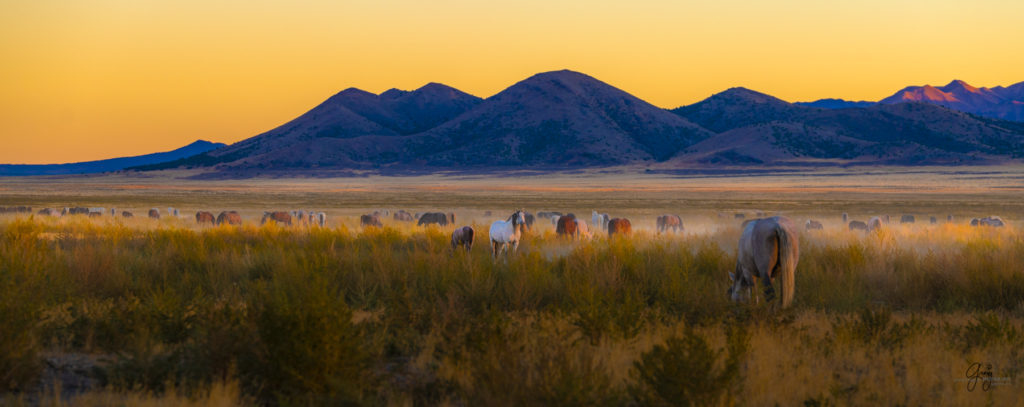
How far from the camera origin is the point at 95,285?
12133 mm

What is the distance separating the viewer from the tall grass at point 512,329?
6.58m

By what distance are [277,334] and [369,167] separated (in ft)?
584

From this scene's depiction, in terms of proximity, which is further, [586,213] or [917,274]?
[586,213]

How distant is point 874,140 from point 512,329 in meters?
184

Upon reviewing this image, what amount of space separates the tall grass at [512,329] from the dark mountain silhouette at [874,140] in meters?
149

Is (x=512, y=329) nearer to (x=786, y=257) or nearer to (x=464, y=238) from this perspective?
(x=786, y=257)

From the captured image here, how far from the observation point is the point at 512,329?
29.3 feet

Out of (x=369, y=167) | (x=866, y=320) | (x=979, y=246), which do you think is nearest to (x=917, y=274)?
(x=866, y=320)

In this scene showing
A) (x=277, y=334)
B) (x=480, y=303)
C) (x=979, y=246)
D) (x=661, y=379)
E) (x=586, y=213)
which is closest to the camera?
(x=661, y=379)

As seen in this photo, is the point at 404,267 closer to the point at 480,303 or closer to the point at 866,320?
the point at 480,303

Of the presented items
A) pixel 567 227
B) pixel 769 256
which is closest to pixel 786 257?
pixel 769 256
